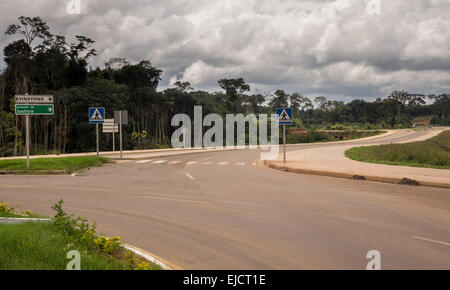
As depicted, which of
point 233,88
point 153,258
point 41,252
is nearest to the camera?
point 41,252

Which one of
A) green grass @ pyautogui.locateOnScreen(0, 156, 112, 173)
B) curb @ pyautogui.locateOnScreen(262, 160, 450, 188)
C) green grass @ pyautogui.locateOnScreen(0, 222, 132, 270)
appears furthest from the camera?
green grass @ pyautogui.locateOnScreen(0, 156, 112, 173)

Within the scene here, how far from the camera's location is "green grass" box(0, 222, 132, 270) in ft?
16.0

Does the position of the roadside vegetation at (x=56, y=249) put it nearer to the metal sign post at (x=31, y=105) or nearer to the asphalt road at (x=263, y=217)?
the asphalt road at (x=263, y=217)

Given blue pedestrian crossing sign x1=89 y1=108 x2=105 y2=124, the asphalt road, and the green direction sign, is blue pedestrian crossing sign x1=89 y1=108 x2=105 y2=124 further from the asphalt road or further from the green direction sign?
the asphalt road

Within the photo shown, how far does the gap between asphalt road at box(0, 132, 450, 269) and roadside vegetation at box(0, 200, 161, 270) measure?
0.85 metres

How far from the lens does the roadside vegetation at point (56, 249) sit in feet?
16.3

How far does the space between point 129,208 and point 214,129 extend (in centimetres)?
5602

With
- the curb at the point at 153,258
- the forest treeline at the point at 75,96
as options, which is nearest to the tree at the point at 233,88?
the forest treeline at the point at 75,96

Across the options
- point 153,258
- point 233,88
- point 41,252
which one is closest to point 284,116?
point 153,258

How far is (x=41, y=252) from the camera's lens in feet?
17.2

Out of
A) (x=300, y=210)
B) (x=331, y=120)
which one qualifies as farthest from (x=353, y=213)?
(x=331, y=120)

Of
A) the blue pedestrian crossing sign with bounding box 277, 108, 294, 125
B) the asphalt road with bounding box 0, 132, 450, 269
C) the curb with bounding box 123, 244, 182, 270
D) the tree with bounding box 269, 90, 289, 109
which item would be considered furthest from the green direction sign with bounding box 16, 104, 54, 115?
the tree with bounding box 269, 90, 289, 109

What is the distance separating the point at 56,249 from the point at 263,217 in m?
4.82

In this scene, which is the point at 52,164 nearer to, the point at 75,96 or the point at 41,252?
the point at 41,252
